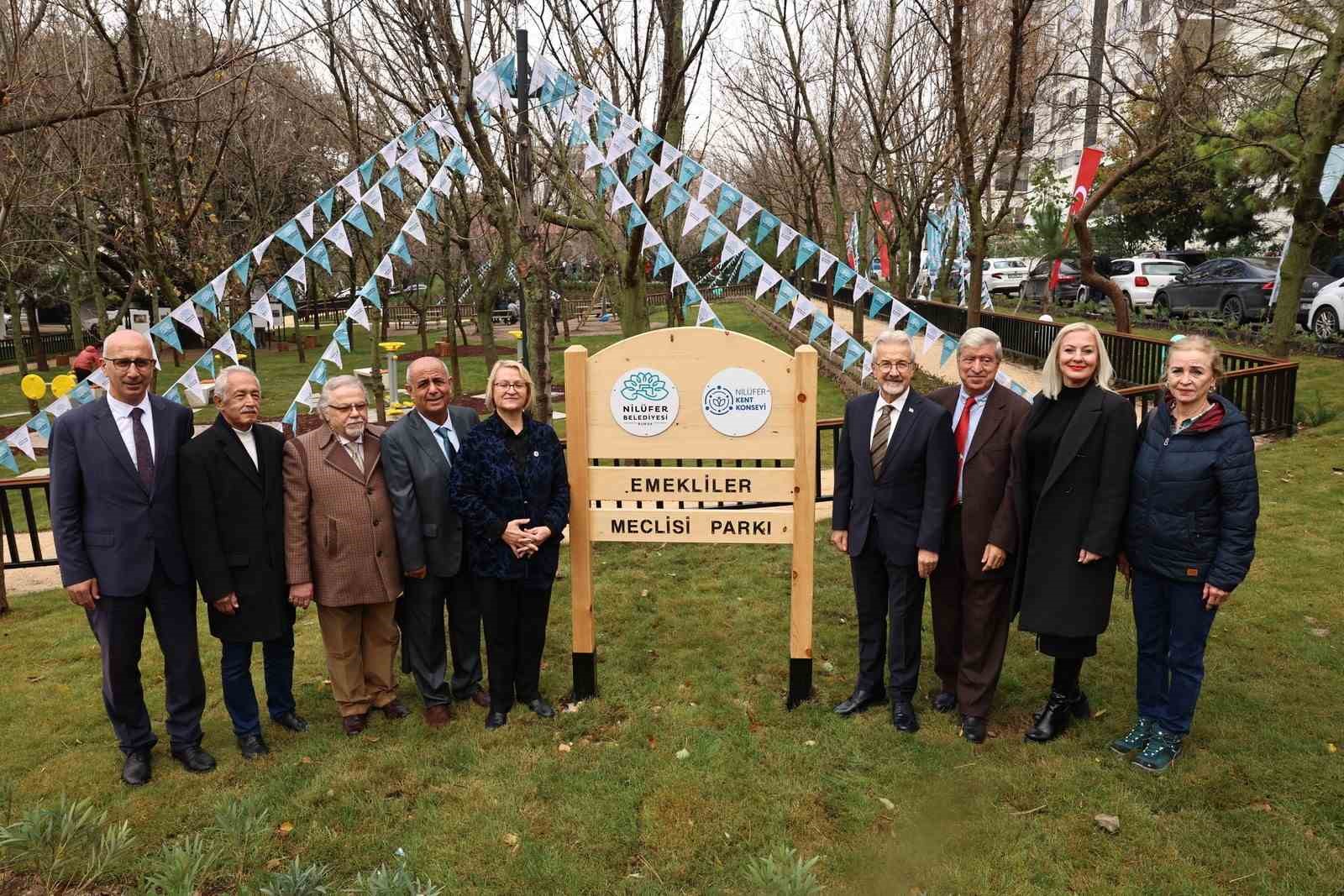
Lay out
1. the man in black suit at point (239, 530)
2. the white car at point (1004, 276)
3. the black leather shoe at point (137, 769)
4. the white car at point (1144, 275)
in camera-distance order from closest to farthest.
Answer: the man in black suit at point (239, 530) < the black leather shoe at point (137, 769) < the white car at point (1144, 275) < the white car at point (1004, 276)

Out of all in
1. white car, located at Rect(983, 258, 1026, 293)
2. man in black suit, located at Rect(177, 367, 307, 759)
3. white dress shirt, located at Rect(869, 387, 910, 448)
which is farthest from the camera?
white car, located at Rect(983, 258, 1026, 293)

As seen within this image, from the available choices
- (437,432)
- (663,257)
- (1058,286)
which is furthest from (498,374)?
(1058,286)

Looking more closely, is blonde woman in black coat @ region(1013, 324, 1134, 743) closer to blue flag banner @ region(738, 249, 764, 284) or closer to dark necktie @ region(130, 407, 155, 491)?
blue flag banner @ region(738, 249, 764, 284)

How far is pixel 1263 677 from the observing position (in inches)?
171

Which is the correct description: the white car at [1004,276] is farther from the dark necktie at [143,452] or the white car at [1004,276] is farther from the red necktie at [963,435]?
the dark necktie at [143,452]

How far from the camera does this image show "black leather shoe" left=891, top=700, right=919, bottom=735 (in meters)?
4.01

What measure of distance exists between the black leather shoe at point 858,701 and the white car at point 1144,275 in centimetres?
2000

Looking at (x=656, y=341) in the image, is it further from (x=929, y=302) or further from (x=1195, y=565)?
(x=929, y=302)

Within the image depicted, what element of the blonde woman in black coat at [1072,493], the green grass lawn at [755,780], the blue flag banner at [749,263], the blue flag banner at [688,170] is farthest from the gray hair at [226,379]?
the blue flag banner at [749,263]

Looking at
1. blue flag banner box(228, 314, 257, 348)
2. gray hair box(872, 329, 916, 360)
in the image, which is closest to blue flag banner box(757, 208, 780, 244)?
gray hair box(872, 329, 916, 360)

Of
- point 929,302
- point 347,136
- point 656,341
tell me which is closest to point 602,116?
point 656,341

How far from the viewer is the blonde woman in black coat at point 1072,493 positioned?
11.4ft

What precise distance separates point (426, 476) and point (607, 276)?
6.94 metres

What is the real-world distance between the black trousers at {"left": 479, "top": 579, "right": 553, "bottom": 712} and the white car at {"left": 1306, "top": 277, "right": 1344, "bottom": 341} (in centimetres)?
1419
